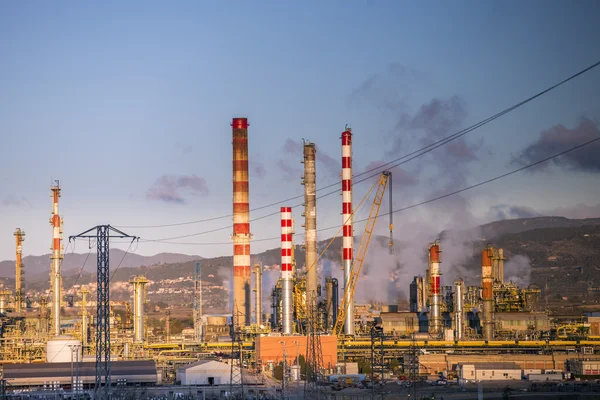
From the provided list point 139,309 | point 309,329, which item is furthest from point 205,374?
point 139,309

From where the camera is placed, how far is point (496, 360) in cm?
6050

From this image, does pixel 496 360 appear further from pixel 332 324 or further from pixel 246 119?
pixel 246 119

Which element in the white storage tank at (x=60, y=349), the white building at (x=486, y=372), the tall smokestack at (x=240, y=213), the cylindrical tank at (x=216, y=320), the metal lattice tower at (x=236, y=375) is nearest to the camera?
the metal lattice tower at (x=236, y=375)

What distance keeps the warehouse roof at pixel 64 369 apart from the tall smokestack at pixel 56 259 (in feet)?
26.1

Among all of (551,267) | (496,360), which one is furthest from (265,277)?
(496,360)

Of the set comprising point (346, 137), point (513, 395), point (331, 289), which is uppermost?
point (346, 137)

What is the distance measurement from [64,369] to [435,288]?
75.0ft

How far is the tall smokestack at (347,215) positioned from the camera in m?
63.9

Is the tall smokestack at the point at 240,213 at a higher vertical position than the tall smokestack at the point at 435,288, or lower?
higher

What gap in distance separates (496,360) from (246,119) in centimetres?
2139

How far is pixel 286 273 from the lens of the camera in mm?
62500

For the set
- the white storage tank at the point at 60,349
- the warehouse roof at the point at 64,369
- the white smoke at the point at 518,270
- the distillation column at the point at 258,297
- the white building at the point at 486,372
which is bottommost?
the white building at the point at 486,372

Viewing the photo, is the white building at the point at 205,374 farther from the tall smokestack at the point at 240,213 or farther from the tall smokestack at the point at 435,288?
the tall smokestack at the point at 435,288

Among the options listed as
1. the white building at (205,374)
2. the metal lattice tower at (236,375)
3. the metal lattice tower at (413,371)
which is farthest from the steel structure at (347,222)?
the metal lattice tower at (413,371)
